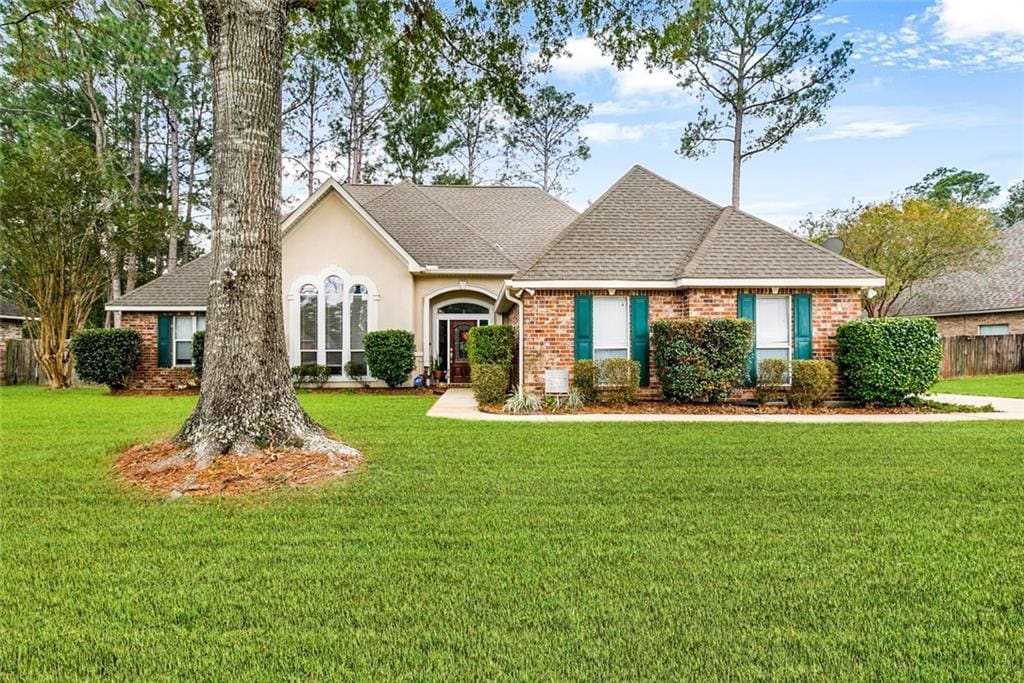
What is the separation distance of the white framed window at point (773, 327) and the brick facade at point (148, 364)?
54.7 feet

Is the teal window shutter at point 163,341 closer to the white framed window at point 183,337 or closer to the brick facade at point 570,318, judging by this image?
the white framed window at point 183,337

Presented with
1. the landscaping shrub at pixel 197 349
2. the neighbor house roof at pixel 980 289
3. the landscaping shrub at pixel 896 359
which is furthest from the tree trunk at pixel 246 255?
the neighbor house roof at pixel 980 289

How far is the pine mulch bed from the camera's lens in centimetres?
531

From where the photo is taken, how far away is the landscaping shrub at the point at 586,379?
12.1 m

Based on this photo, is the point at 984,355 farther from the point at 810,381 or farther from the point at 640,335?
the point at 640,335

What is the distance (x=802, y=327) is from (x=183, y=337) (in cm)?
1810

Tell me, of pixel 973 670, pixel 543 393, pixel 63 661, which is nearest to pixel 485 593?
pixel 63 661

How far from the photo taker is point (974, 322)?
2564 centimetres

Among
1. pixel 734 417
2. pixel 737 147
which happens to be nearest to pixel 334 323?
pixel 734 417

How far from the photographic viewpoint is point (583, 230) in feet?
45.5

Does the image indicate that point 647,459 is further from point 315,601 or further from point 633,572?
point 315,601

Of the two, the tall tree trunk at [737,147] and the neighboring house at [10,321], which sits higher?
the tall tree trunk at [737,147]

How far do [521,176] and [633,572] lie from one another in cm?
3391

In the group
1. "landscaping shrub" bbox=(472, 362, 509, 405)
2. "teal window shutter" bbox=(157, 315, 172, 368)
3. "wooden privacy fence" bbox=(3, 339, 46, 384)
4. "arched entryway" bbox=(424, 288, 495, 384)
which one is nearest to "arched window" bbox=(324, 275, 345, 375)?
"arched entryway" bbox=(424, 288, 495, 384)
